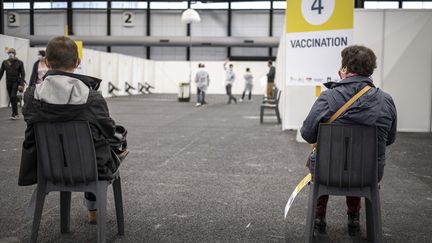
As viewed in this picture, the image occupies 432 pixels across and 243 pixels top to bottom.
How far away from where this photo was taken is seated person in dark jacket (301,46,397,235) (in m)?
2.82

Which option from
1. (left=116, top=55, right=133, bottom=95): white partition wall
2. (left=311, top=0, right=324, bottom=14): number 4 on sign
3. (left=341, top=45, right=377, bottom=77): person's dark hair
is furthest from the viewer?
(left=116, top=55, right=133, bottom=95): white partition wall

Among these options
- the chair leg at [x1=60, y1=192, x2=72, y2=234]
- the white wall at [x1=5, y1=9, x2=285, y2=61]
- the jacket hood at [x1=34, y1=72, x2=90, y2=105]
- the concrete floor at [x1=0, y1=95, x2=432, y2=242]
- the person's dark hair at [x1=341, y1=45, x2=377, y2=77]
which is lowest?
the concrete floor at [x1=0, y1=95, x2=432, y2=242]

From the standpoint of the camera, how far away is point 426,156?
680cm

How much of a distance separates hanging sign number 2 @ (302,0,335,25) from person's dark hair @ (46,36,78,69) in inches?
181

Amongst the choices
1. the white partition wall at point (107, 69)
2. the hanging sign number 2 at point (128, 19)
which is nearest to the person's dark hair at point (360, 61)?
the white partition wall at point (107, 69)

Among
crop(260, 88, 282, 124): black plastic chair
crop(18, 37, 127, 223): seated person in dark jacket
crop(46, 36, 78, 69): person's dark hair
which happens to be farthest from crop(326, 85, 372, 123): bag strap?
crop(260, 88, 282, 124): black plastic chair

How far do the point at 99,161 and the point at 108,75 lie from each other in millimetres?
21664

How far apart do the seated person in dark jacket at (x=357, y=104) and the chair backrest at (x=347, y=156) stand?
0.09 meters

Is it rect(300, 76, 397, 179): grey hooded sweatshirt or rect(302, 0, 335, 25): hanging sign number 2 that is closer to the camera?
rect(300, 76, 397, 179): grey hooded sweatshirt

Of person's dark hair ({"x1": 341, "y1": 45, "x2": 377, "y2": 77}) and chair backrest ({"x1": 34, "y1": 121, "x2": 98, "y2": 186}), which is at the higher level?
person's dark hair ({"x1": 341, "y1": 45, "x2": 377, "y2": 77})

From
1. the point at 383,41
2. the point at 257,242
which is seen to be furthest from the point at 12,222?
the point at 383,41

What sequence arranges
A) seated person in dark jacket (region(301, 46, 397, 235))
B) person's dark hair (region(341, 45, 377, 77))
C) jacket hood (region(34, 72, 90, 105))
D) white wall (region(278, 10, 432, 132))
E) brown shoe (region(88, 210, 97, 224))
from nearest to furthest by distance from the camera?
jacket hood (region(34, 72, 90, 105))
seated person in dark jacket (region(301, 46, 397, 235))
person's dark hair (region(341, 45, 377, 77))
brown shoe (region(88, 210, 97, 224))
white wall (region(278, 10, 432, 132))

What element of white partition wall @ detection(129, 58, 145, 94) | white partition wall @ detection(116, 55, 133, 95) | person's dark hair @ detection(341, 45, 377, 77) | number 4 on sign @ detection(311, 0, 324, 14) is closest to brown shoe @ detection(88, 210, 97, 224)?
person's dark hair @ detection(341, 45, 377, 77)

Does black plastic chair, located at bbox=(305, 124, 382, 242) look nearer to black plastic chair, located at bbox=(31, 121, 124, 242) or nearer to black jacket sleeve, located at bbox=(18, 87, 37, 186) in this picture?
black plastic chair, located at bbox=(31, 121, 124, 242)
